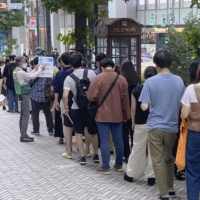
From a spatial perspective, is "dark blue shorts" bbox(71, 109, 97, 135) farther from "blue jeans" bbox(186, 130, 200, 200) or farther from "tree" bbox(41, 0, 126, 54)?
"tree" bbox(41, 0, 126, 54)

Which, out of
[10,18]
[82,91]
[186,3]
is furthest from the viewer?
[10,18]

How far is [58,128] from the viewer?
30.2 feet

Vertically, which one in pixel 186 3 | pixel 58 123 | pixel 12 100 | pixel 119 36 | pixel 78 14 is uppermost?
pixel 186 3

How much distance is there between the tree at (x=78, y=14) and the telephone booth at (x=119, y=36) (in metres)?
0.64

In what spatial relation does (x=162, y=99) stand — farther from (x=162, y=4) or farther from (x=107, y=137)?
(x=162, y=4)

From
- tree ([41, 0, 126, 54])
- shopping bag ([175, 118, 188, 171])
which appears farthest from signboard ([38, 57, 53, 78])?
shopping bag ([175, 118, 188, 171])

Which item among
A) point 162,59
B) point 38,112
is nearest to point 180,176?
point 162,59

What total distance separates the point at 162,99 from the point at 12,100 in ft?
30.0

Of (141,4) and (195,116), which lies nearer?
(195,116)

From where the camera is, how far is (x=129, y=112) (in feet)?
22.5

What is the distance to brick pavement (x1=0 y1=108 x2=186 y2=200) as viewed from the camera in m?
6.12

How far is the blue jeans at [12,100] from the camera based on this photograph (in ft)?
45.6

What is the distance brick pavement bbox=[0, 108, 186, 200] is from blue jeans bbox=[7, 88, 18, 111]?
4856mm

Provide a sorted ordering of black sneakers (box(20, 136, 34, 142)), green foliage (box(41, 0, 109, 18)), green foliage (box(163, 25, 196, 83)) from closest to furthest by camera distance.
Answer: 1. black sneakers (box(20, 136, 34, 142))
2. green foliage (box(163, 25, 196, 83))
3. green foliage (box(41, 0, 109, 18))
